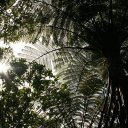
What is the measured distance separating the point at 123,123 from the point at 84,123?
445cm

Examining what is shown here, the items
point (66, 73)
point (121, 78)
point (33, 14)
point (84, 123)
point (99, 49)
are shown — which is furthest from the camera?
point (84, 123)

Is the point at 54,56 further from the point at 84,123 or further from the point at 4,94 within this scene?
the point at 84,123

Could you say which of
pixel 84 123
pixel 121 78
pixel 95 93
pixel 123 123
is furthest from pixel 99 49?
pixel 84 123

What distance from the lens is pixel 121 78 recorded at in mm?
7141

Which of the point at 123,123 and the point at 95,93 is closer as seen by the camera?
the point at 123,123

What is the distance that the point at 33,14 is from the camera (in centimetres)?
845

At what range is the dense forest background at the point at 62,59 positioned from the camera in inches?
288

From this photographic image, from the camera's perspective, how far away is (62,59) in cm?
959

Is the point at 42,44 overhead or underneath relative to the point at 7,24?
overhead

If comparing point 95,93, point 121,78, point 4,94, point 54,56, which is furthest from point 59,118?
point 121,78

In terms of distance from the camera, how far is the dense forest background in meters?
7.30

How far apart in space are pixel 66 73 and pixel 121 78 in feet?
10.2

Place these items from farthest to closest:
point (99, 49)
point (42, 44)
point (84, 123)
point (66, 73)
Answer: point (84, 123)
point (66, 73)
point (42, 44)
point (99, 49)

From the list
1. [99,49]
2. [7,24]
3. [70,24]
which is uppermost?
[70,24]
